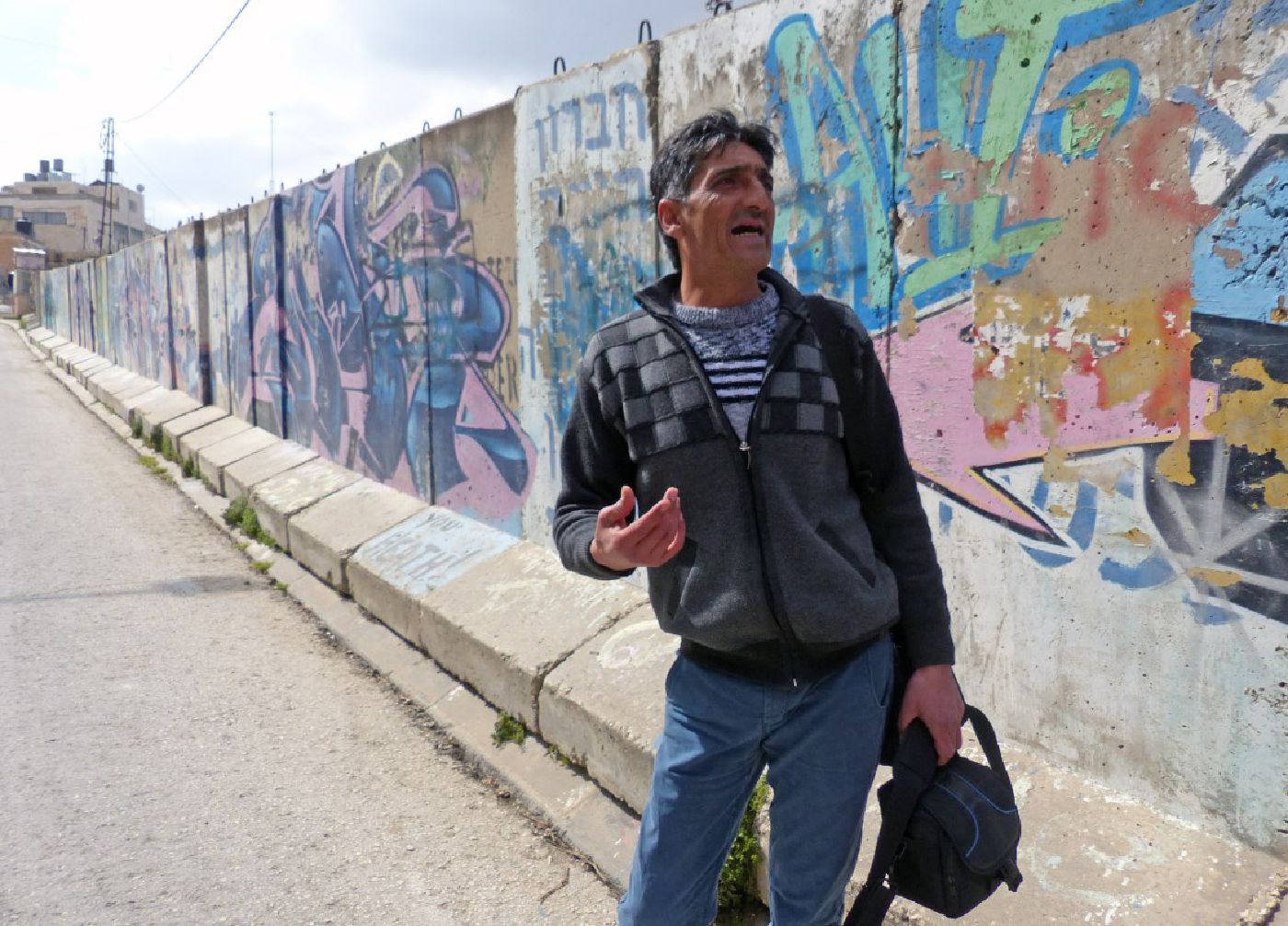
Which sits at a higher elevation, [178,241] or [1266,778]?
[178,241]

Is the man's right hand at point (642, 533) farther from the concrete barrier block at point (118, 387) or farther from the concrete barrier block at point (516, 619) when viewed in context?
the concrete barrier block at point (118, 387)

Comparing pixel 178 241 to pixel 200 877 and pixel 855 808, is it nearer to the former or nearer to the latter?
pixel 200 877

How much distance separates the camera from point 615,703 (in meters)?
3.66

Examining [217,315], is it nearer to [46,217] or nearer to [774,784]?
[774,784]

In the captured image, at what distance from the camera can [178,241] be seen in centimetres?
1435

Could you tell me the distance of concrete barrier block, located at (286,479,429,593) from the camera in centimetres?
629

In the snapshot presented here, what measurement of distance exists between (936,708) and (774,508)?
51 cm

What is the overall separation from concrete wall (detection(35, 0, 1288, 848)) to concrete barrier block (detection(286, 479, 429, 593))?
2844 millimetres

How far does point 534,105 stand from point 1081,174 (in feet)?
10.3

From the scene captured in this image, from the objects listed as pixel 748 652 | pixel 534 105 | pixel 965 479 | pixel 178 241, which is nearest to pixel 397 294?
pixel 534 105

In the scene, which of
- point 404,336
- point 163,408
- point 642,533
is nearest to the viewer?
point 642,533

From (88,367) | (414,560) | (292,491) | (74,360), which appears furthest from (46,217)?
(414,560)

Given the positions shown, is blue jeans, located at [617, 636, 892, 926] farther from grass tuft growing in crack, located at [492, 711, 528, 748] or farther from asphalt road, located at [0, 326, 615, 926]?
grass tuft growing in crack, located at [492, 711, 528, 748]

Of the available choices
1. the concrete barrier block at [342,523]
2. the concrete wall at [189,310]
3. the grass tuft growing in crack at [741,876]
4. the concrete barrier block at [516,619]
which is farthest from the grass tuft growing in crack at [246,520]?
the grass tuft growing in crack at [741,876]
